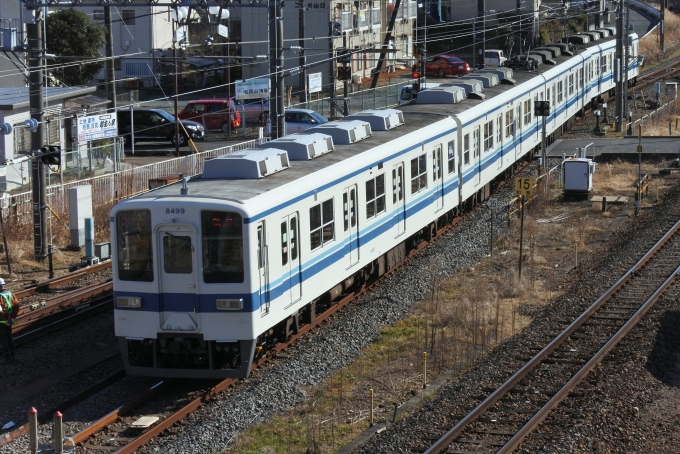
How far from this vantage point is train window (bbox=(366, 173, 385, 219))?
14400 mm

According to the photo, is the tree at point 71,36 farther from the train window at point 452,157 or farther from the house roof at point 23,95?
the train window at point 452,157

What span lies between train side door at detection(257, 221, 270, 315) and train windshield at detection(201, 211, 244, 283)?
0.88 ft

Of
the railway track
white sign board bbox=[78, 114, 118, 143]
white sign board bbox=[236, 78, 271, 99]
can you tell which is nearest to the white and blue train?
the railway track

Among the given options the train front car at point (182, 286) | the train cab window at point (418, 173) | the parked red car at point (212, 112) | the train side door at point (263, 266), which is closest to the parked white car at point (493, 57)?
the parked red car at point (212, 112)

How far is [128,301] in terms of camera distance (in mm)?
10953

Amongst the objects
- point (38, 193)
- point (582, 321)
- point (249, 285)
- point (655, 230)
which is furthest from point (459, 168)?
point (249, 285)

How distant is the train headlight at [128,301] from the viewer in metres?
10.9

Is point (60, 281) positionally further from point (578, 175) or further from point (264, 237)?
point (578, 175)

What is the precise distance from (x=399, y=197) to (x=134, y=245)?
18.9 feet

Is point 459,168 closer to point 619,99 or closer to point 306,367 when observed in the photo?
point 306,367

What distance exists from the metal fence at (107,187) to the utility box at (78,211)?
6.68 feet

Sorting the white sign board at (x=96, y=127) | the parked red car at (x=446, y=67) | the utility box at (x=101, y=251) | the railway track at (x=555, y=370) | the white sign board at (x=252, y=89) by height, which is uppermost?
the parked red car at (x=446, y=67)

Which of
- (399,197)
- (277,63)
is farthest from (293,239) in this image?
(277,63)

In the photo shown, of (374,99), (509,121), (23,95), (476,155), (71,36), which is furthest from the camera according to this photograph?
(71,36)
